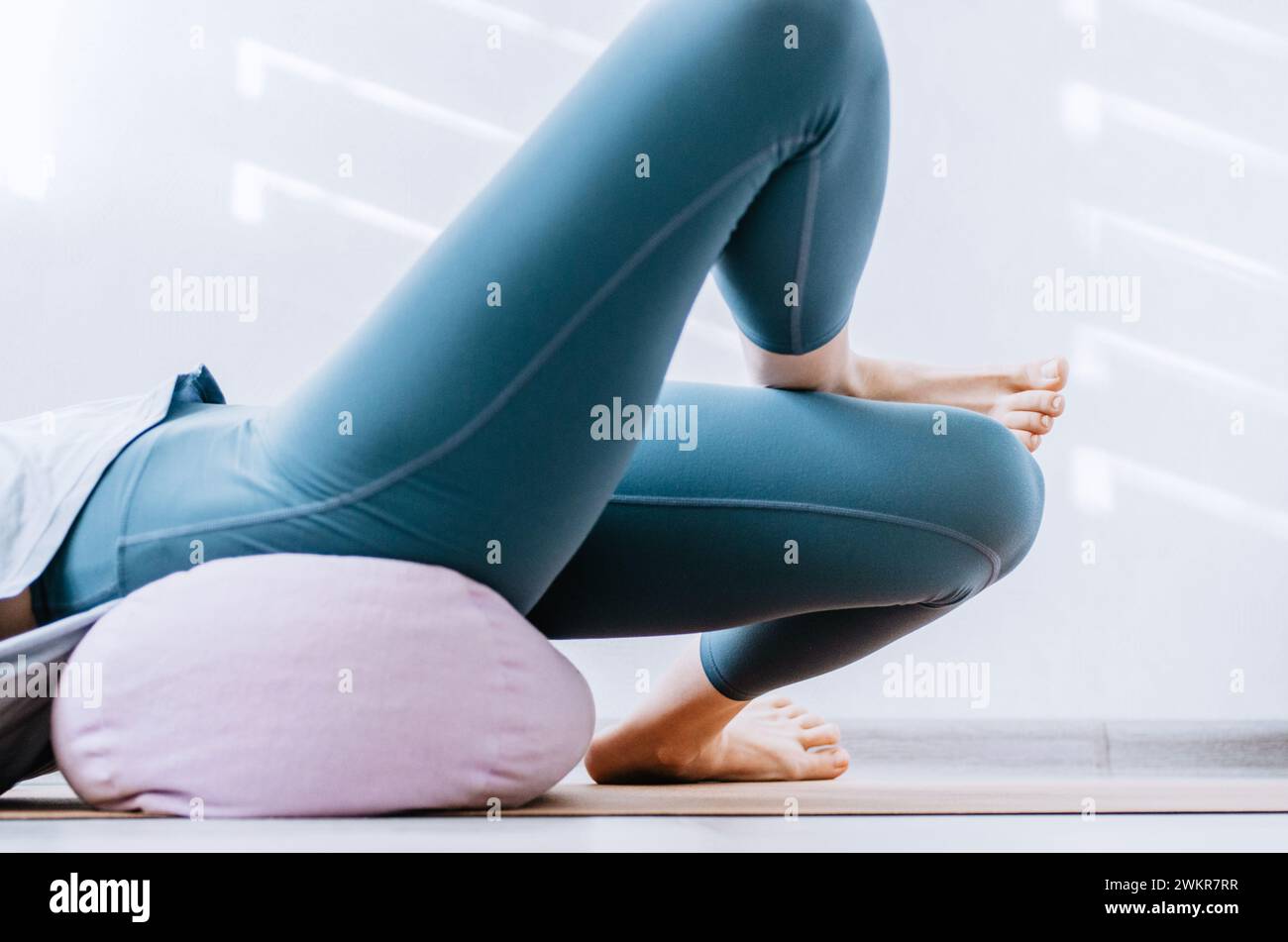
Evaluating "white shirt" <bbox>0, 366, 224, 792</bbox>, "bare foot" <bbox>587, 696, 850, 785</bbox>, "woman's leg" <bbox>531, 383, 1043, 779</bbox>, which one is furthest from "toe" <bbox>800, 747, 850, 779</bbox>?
"white shirt" <bbox>0, 366, 224, 792</bbox>

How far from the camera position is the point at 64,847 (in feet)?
1.68

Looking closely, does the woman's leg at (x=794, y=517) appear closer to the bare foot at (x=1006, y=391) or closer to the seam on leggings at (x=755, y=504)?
the seam on leggings at (x=755, y=504)

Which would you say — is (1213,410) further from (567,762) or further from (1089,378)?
(567,762)

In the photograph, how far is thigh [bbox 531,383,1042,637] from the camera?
2.48ft

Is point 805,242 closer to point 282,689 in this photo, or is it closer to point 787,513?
point 787,513

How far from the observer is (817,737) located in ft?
3.60

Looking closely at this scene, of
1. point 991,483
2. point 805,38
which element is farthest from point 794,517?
point 805,38

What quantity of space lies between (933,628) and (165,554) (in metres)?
A: 1.37

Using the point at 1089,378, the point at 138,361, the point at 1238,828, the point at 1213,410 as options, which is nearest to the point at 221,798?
the point at 1238,828

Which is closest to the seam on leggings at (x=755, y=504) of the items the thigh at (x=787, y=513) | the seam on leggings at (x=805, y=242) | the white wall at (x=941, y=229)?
the thigh at (x=787, y=513)

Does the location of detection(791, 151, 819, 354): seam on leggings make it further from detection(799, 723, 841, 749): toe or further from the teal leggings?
detection(799, 723, 841, 749): toe

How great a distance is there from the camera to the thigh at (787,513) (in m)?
0.76

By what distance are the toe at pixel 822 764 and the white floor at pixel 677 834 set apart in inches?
13.9

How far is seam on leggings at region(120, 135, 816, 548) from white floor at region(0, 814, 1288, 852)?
17 cm
